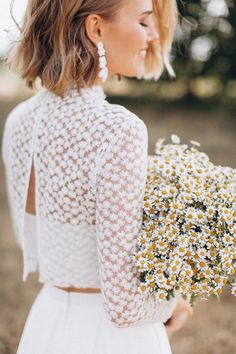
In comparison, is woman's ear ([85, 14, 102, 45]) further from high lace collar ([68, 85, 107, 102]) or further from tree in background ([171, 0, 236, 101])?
tree in background ([171, 0, 236, 101])

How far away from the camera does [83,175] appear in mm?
1724

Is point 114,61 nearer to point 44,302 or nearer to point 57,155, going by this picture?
point 57,155

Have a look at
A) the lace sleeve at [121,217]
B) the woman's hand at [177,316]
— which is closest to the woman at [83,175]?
the lace sleeve at [121,217]

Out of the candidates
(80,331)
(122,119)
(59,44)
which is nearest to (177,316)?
(80,331)

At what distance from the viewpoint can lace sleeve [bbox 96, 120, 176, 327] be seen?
5.33 feet

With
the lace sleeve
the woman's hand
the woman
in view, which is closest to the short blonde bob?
the woman

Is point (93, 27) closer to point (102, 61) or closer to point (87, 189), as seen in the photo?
point (102, 61)

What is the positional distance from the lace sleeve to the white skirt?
135 mm

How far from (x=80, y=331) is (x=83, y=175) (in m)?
0.60

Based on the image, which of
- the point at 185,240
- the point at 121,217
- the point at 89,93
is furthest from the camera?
the point at 89,93

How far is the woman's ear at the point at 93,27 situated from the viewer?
1.82 metres

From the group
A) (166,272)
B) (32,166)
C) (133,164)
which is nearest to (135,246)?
(166,272)

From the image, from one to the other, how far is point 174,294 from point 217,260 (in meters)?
0.21

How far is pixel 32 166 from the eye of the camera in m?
1.99
